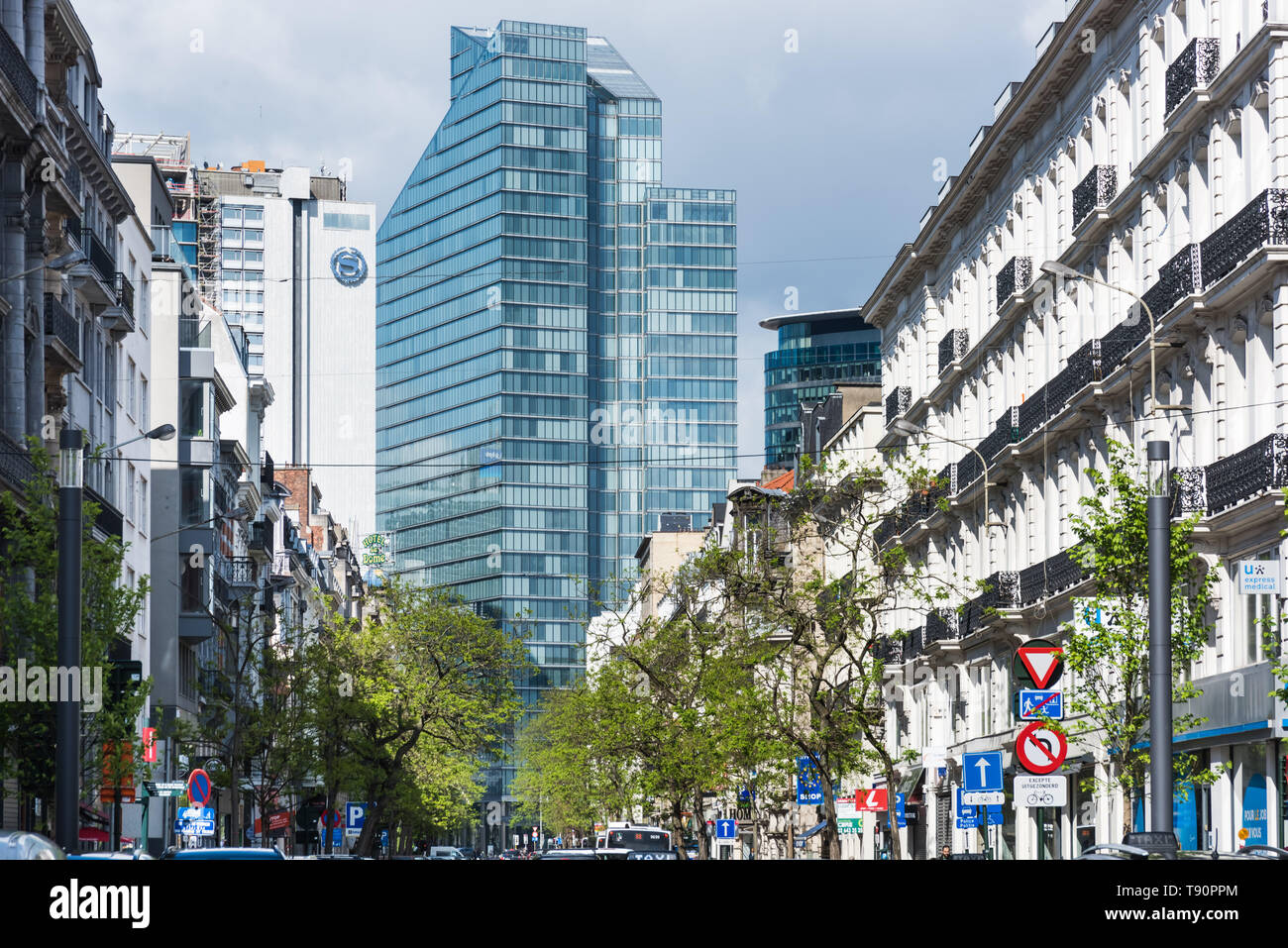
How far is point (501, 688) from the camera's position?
243 ft

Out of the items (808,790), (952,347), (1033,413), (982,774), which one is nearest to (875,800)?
(808,790)

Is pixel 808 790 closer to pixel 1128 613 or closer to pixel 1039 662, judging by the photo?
pixel 1128 613

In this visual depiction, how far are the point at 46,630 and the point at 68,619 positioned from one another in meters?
12.6

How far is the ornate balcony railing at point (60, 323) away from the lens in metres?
50.7

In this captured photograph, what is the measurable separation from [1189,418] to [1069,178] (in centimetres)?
1282

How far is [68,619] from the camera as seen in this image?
1169 inches

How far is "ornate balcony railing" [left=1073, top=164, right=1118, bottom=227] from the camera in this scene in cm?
4969

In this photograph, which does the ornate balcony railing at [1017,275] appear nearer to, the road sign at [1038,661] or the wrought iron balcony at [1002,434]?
the wrought iron balcony at [1002,434]

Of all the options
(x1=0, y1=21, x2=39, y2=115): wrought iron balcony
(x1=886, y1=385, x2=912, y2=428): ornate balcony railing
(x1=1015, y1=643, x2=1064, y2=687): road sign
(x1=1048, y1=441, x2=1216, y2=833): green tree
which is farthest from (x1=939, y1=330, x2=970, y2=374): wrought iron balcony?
(x1=1015, y1=643, x2=1064, y2=687): road sign
